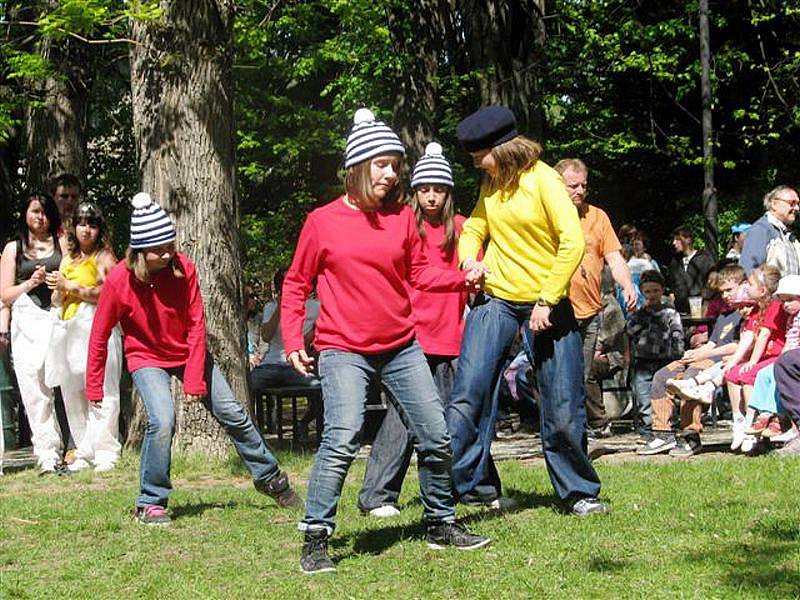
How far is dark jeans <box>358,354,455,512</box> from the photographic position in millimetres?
7727

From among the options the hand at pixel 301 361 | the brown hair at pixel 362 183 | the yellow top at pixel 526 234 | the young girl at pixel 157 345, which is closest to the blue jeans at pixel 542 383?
the yellow top at pixel 526 234

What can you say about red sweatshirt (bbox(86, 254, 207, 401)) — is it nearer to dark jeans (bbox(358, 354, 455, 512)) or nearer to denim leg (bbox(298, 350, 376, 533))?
dark jeans (bbox(358, 354, 455, 512))

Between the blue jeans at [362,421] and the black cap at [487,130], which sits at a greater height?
the black cap at [487,130]

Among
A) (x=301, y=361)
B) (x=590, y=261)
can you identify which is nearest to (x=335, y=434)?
(x=301, y=361)

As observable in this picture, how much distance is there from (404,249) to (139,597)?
2.02 m

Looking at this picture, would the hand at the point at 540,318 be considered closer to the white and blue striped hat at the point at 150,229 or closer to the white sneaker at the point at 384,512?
the white sneaker at the point at 384,512

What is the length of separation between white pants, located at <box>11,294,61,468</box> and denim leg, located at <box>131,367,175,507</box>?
3.20m

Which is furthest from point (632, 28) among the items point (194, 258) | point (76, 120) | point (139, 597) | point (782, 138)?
point (139, 597)

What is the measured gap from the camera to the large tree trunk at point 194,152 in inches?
406

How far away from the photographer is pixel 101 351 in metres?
7.81

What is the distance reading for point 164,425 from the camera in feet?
25.3

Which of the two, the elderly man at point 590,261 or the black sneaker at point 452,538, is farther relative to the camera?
the elderly man at point 590,261

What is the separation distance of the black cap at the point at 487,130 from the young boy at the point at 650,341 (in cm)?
500

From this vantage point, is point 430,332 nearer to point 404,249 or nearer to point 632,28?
point 404,249
